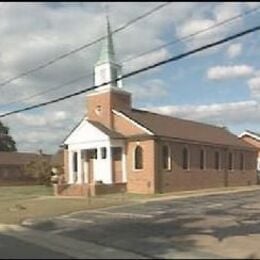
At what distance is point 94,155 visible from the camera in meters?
46.8

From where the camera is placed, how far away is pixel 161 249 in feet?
48.7

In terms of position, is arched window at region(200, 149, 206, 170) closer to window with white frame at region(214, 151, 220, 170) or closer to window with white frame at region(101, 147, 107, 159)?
window with white frame at region(214, 151, 220, 170)

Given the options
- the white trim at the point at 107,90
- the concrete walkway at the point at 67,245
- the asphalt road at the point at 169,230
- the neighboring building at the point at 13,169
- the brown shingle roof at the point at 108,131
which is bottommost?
the concrete walkway at the point at 67,245

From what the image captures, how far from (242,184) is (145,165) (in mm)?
16885

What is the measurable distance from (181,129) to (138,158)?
6.68 metres

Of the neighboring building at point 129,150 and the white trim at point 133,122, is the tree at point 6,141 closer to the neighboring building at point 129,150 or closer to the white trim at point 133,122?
the neighboring building at point 129,150

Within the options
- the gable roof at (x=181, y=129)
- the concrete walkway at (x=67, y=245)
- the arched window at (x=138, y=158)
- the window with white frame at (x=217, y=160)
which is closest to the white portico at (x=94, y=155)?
the arched window at (x=138, y=158)

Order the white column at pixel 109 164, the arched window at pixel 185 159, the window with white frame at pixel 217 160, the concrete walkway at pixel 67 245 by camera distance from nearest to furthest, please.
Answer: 1. the concrete walkway at pixel 67 245
2. the white column at pixel 109 164
3. the arched window at pixel 185 159
4. the window with white frame at pixel 217 160

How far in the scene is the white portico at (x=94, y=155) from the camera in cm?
4456

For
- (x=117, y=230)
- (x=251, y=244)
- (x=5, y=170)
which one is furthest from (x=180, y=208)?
(x=5, y=170)

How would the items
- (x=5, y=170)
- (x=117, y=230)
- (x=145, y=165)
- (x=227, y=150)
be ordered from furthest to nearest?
(x=5, y=170) < (x=227, y=150) < (x=145, y=165) < (x=117, y=230)

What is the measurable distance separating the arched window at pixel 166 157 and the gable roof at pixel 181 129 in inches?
37.5

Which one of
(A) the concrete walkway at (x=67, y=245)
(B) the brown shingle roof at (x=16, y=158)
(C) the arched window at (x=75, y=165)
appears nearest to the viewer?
(A) the concrete walkway at (x=67, y=245)

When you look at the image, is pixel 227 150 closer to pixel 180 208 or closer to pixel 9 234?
pixel 180 208
